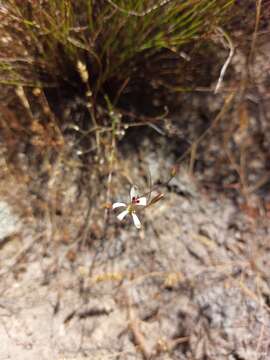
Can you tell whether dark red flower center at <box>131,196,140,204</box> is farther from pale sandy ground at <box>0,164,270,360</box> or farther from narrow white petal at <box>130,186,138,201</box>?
pale sandy ground at <box>0,164,270,360</box>

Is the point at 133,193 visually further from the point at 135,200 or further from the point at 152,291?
the point at 152,291

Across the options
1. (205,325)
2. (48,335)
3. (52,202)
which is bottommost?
(205,325)

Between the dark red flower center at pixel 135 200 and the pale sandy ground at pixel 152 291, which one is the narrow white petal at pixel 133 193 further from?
the pale sandy ground at pixel 152 291

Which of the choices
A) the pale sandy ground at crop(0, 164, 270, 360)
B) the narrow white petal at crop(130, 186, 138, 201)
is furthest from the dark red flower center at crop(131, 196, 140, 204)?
the pale sandy ground at crop(0, 164, 270, 360)

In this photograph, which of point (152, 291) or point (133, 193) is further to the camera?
point (152, 291)

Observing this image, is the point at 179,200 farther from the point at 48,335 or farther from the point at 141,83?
the point at 48,335

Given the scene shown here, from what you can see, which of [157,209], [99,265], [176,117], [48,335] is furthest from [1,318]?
[176,117]

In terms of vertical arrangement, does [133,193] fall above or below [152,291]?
above

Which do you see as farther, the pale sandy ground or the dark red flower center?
the pale sandy ground

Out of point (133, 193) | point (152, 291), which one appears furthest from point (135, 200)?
point (152, 291)

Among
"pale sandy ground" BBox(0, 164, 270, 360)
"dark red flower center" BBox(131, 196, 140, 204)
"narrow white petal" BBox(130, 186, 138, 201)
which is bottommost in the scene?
"pale sandy ground" BBox(0, 164, 270, 360)

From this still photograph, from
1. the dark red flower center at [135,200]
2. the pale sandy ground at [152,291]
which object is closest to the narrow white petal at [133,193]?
the dark red flower center at [135,200]
